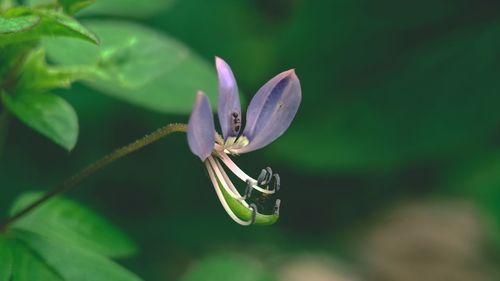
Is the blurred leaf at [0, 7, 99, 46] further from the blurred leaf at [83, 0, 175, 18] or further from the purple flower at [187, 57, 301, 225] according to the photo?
the blurred leaf at [83, 0, 175, 18]

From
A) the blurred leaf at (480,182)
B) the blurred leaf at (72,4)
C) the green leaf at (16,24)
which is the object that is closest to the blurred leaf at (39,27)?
the green leaf at (16,24)

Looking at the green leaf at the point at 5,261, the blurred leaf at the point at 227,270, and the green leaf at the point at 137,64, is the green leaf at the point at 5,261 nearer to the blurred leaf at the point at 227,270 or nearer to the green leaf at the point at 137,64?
the green leaf at the point at 137,64

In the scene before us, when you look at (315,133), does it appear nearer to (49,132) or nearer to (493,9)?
(493,9)

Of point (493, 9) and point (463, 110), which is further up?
point (493, 9)

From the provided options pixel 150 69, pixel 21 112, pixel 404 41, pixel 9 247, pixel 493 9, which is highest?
pixel 493 9

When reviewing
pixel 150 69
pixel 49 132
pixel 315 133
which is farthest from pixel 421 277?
pixel 49 132

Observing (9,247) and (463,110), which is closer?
(9,247)

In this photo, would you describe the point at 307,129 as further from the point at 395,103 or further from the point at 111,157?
the point at 111,157
